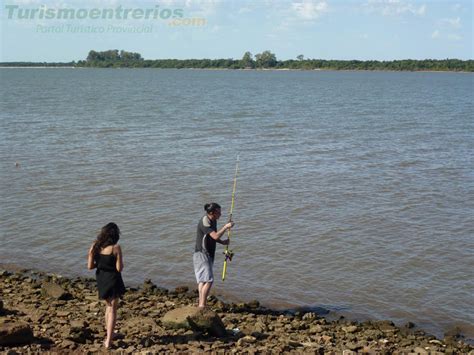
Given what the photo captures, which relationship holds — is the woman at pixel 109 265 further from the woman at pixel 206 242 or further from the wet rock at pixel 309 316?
the wet rock at pixel 309 316

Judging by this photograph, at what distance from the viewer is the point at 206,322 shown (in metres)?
9.31

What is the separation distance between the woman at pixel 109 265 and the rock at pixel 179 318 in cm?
111

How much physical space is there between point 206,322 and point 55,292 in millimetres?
3266

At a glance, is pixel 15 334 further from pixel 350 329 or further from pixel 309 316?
pixel 350 329

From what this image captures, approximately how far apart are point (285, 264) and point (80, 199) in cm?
752

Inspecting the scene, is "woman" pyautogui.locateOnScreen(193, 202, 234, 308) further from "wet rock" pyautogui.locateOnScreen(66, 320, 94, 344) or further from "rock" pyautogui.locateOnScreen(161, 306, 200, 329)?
"wet rock" pyautogui.locateOnScreen(66, 320, 94, 344)

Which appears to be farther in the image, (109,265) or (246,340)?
(246,340)

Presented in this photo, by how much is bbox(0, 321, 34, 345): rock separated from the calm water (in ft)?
14.7

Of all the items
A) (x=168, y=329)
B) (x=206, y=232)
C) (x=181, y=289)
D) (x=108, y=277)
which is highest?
(x=206, y=232)

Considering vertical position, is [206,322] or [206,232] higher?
[206,232]

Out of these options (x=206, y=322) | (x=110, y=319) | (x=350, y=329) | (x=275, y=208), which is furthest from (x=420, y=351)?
(x=275, y=208)

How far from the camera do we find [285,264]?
13828 mm

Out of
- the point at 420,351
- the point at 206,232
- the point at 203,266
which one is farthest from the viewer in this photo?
the point at 203,266

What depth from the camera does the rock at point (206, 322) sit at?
30.6 feet
